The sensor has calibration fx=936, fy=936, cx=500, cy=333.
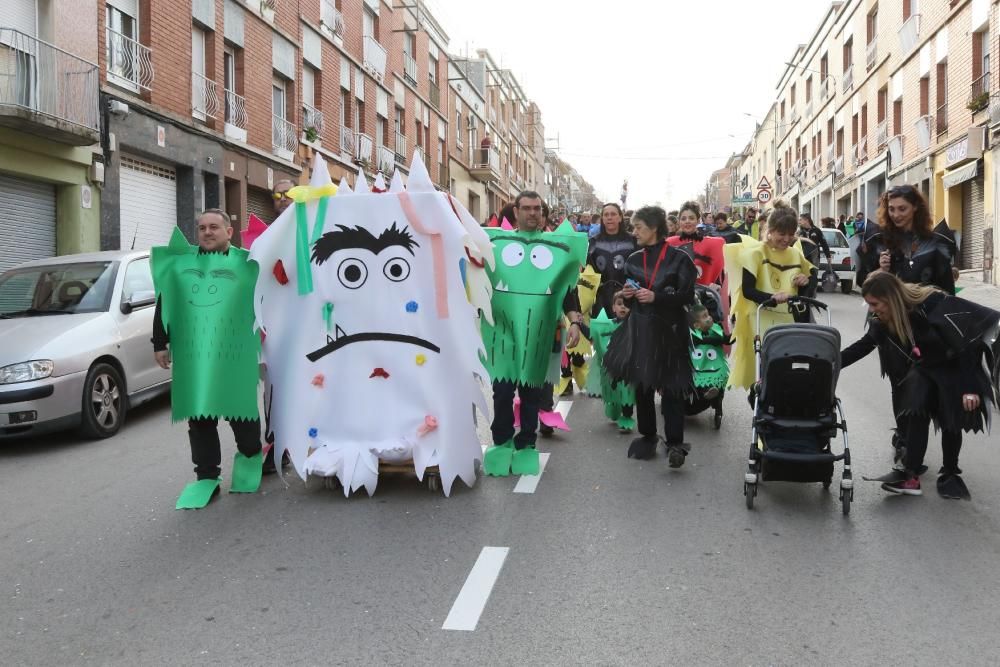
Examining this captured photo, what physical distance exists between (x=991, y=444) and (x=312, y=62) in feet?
74.3

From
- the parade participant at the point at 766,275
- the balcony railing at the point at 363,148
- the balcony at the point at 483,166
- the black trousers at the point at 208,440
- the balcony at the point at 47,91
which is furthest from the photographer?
the balcony at the point at 483,166

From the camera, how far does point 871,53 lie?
112 feet

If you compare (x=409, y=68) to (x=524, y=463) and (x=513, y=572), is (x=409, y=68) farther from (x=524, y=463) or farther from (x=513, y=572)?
(x=513, y=572)

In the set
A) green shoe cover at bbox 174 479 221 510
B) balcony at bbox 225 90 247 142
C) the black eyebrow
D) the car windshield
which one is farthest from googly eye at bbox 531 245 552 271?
balcony at bbox 225 90 247 142

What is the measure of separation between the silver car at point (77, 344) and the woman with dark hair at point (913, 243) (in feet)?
20.2

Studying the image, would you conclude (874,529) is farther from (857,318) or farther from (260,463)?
(857,318)

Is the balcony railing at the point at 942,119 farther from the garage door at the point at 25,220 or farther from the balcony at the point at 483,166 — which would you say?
the balcony at the point at 483,166

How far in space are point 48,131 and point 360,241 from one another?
11432mm

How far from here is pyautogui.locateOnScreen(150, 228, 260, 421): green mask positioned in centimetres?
557

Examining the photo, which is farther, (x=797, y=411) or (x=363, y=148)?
(x=363, y=148)

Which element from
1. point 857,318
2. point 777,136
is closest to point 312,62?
point 857,318

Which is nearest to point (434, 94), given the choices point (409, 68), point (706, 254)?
point (409, 68)

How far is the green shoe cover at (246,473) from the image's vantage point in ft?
19.1

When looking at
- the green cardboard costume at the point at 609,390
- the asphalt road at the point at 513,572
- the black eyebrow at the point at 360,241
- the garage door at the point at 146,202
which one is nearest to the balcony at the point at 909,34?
the garage door at the point at 146,202
